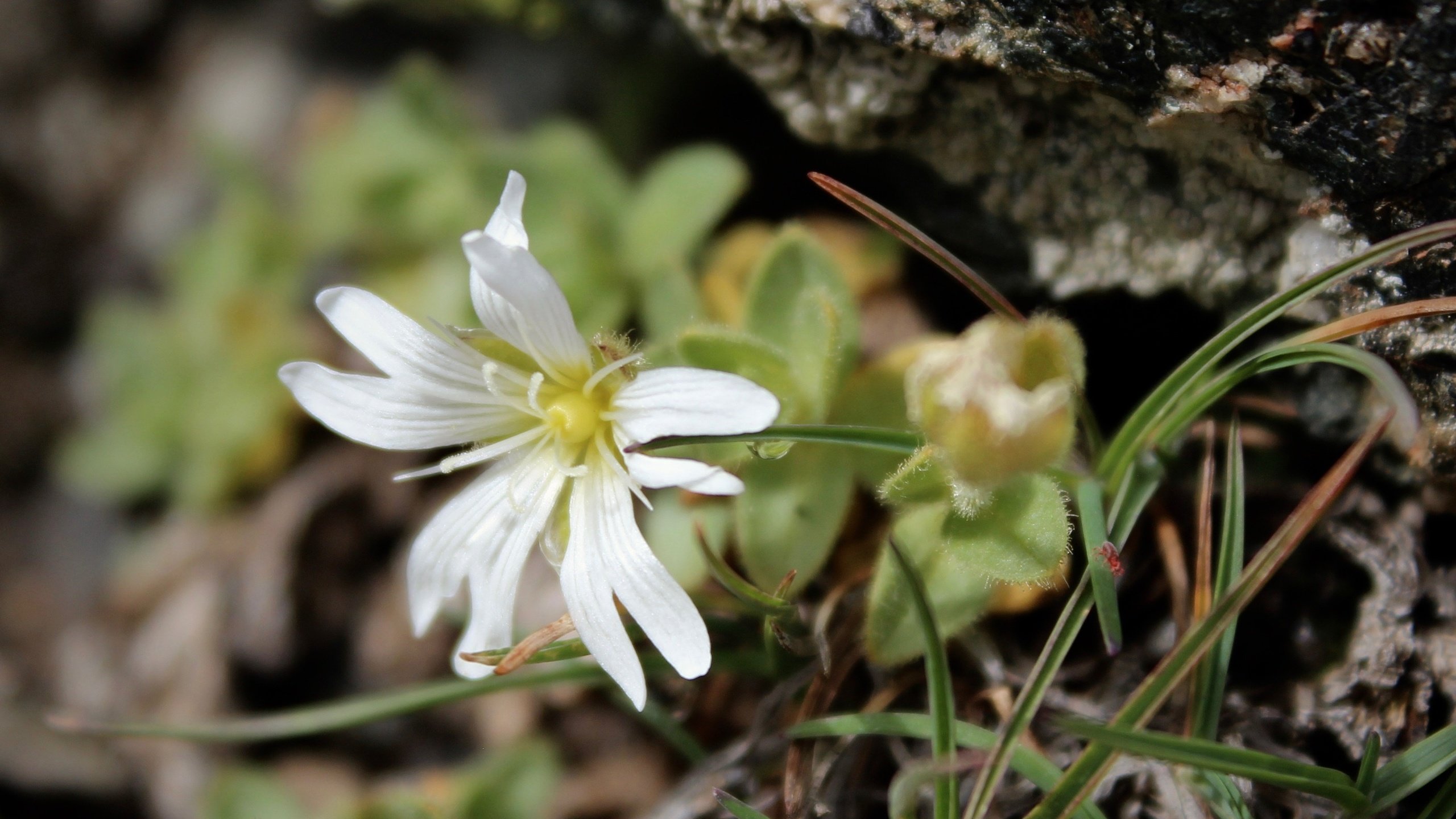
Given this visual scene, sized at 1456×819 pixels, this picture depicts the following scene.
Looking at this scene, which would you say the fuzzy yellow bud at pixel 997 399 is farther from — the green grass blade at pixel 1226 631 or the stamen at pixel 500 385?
the stamen at pixel 500 385

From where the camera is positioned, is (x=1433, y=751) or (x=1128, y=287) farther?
(x=1128, y=287)

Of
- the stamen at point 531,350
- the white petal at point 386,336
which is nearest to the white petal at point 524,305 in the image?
the stamen at point 531,350

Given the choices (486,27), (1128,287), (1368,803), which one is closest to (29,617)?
(486,27)

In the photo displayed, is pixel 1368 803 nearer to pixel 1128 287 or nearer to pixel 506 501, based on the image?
pixel 1128 287

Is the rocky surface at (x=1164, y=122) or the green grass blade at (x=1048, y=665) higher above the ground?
the rocky surface at (x=1164, y=122)

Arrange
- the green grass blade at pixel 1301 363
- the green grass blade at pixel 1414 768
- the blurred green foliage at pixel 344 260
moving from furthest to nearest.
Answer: the blurred green foliage at pixel 344 260 < the green grass blade at pixel 1414 768 < the green grass blade at pixel 1301 363

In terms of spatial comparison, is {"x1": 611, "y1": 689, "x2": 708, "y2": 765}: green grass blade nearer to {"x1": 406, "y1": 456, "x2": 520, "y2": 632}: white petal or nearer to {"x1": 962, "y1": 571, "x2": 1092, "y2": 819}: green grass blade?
{"x1": 406, "y1": 456, "x2": 520, "y2": 632}: white petal

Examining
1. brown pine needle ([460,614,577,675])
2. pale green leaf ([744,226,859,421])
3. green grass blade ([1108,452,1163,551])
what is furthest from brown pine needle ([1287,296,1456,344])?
brown pine needle ([460,614,577,675])
